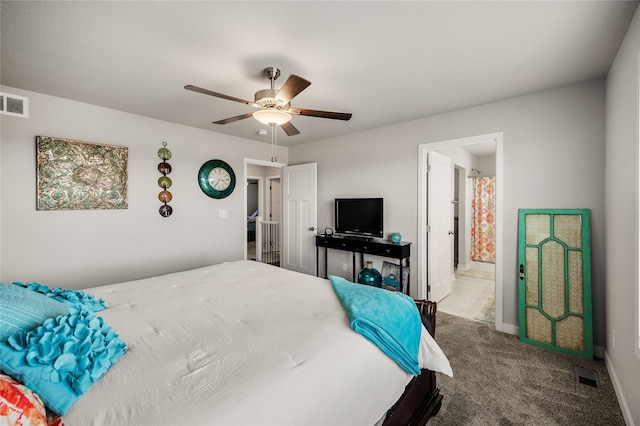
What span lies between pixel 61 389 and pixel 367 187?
12.3ft

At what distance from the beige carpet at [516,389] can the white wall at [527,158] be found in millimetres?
477

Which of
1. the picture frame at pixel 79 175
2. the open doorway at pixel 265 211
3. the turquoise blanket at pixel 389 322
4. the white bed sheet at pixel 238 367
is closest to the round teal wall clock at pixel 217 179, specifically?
the picture frame at pixel 79 175

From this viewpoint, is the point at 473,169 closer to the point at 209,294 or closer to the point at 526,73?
the point at 526,73

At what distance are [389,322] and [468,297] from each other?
3.19 meters

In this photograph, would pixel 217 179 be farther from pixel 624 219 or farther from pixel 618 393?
pixel 618 393

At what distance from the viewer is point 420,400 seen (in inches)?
67.2

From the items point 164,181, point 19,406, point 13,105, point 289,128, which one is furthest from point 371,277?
point 13,105

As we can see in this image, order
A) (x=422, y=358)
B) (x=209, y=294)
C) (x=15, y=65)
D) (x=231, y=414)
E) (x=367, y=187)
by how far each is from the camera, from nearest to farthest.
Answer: (x=231, y=414) → (x=422, y=358) → (x=209, y=294) → (x=15, y=65) → (x=367, y=187)

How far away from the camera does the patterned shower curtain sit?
5.53 meters

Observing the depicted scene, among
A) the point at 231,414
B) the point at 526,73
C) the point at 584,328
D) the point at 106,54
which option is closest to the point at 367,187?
the point at 526,73

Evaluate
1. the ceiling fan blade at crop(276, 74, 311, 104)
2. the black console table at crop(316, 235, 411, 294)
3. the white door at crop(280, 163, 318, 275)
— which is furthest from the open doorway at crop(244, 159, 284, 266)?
the ceiling fan blade at crop(276, 74, 311, 104)

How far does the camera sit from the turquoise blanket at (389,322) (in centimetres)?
143

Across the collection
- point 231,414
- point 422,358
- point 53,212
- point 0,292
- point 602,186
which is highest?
point 602,186

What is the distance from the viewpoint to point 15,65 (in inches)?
87.1
